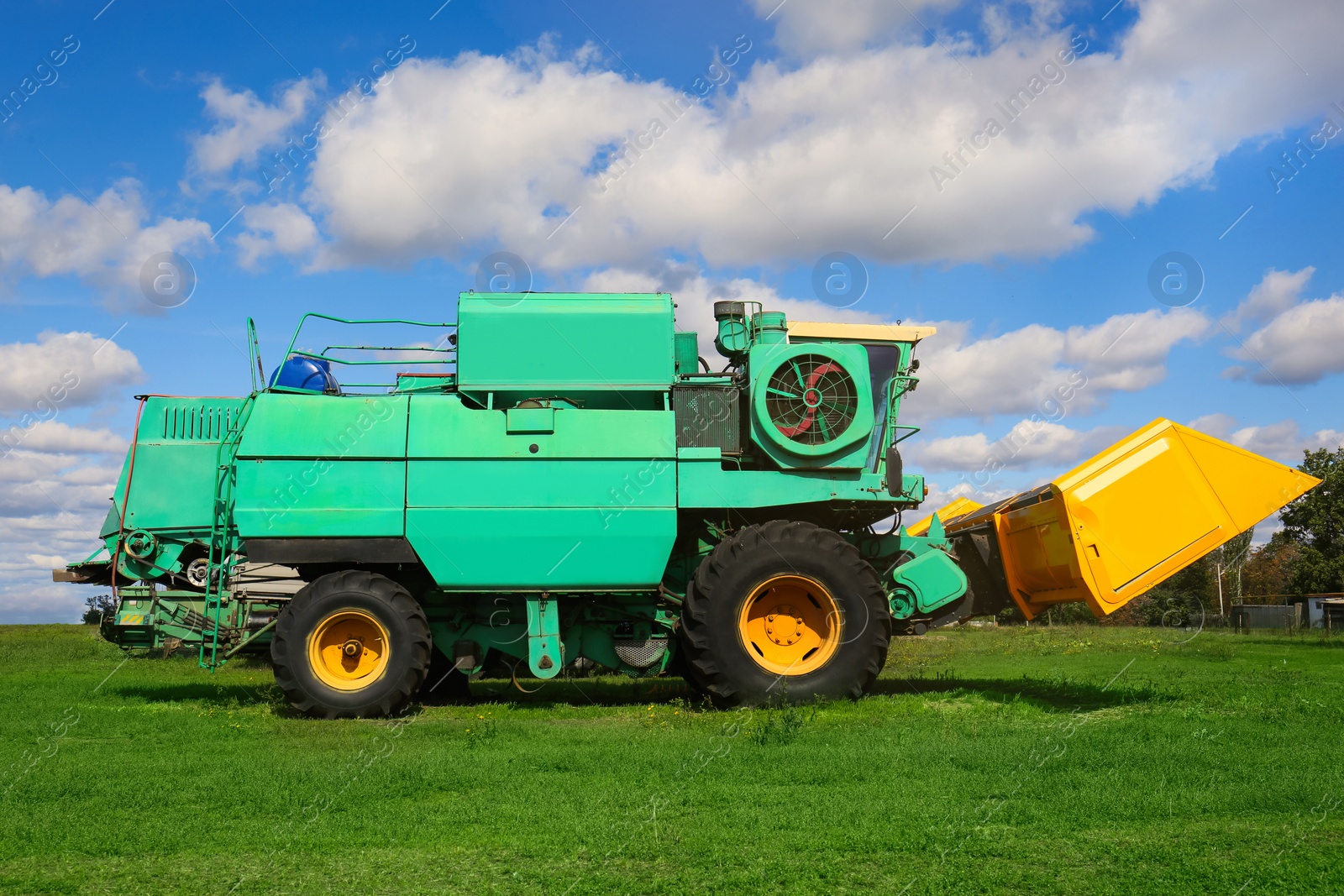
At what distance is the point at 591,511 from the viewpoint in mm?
11367

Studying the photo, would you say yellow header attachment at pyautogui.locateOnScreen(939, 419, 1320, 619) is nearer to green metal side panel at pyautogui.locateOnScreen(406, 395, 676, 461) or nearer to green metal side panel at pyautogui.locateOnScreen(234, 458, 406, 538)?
green metal side panel at pyautogui.locateOnScreen(406, 395, 676, 461)

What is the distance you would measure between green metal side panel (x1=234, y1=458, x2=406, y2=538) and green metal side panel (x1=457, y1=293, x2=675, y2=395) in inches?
56.7

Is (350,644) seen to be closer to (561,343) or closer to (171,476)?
(171,476)

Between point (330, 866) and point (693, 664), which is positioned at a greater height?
point (693, 664)

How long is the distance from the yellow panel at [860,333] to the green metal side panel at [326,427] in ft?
15.0

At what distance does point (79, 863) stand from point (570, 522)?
6.11m

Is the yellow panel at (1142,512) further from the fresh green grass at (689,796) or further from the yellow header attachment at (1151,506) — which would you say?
the fresh green grass at (689,796)

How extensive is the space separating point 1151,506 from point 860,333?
379 centimetres

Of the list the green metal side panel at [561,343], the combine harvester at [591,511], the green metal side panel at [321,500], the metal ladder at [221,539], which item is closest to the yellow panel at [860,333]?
the combine harvester at [591,511]

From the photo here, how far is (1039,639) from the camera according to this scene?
981 inches

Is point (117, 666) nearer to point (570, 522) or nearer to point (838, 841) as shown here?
point (570, 522)

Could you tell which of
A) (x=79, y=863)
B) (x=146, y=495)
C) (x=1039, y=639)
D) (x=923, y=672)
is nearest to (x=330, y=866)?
(x=79, y=863)

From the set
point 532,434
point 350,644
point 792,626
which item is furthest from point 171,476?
point 792,626

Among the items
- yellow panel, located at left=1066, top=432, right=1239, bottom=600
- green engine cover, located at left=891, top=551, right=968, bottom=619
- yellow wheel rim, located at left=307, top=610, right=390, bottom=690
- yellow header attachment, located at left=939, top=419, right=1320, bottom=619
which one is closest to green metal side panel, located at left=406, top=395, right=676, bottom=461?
yellow wheel rim, located at left=307, top=610, right=390, bottom=690
